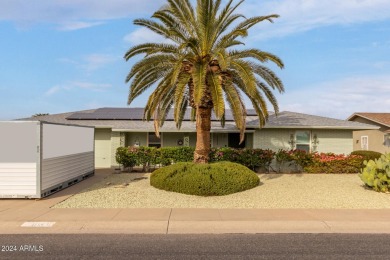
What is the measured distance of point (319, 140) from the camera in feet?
69.9

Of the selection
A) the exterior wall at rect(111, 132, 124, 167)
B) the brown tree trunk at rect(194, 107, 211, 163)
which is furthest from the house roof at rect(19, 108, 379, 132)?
the brown tree trunk at rect(194, 107, 211, 163)

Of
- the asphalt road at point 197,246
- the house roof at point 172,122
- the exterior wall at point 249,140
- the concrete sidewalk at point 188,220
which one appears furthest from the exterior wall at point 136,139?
the asphalt road at point 197,246

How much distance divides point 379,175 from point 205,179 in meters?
6.57

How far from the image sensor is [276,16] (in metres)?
13.9

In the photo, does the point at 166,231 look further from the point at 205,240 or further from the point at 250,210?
the point at 250,210

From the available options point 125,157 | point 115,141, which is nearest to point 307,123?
point 125,157

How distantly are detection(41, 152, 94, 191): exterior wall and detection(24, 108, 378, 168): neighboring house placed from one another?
12.3 ft

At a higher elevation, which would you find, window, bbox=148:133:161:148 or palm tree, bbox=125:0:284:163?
palm tree, bbox=125:0:284:163

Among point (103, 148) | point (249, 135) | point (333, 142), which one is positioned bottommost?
point (103, 148)

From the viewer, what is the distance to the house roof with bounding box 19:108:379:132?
20641 millimetres

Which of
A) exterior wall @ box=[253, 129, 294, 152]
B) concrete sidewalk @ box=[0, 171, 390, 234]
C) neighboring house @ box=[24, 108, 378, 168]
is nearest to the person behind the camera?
concrete sidewalk @ box=[0, 171, 390, 234]

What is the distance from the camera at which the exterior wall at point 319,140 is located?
68.9 feet

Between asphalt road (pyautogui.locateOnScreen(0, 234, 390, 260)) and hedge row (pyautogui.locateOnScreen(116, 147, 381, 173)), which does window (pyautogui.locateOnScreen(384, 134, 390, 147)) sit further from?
asphalt road (pyautogui.locateOnScreen(0, 234, 390, 260))

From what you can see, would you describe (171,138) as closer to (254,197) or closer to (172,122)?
(172,122)
